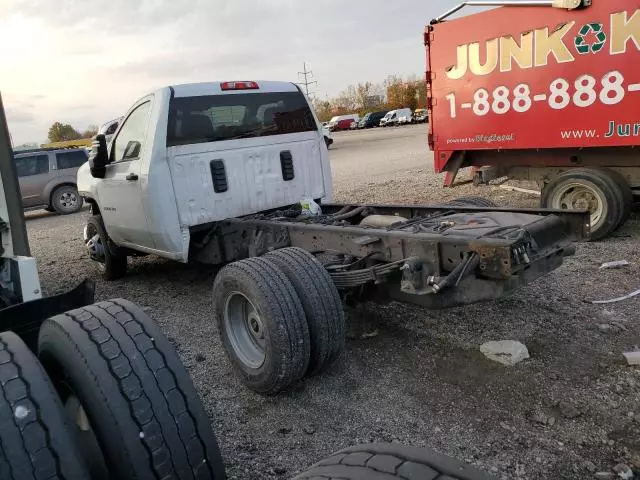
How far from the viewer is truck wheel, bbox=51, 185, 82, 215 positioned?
1617 cm

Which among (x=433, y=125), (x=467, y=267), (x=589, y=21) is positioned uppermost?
(x=589, y=21)

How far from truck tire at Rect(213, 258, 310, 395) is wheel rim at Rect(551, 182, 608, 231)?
14.7 ft

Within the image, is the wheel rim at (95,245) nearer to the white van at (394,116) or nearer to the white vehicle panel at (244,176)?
the white vehicle panel at (244,176)

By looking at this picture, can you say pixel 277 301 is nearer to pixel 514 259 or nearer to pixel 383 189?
pixel 514 259

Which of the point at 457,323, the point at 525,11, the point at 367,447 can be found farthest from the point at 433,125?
the point at 367,447

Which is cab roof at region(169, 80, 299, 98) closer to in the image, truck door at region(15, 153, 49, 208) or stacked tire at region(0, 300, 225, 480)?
stacked tire at region(0, 300, 225, 480)

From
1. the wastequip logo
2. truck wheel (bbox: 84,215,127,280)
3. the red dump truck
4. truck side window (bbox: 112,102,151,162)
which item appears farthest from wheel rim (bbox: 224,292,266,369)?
the wastequip logo

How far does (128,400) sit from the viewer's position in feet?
6.50

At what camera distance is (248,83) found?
5.55m

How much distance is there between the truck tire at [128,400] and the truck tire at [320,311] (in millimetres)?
1380

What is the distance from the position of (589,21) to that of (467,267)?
491 centimetres

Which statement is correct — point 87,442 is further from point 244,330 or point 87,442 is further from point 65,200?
point 65,200

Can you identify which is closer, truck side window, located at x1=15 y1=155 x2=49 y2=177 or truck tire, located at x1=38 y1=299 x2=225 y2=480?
→ truck tire, located at x1=38 y1=299 x2=225 y2=480

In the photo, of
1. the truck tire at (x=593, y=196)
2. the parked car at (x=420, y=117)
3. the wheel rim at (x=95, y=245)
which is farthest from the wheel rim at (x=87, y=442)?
the parked car at (x=420, y=117)
